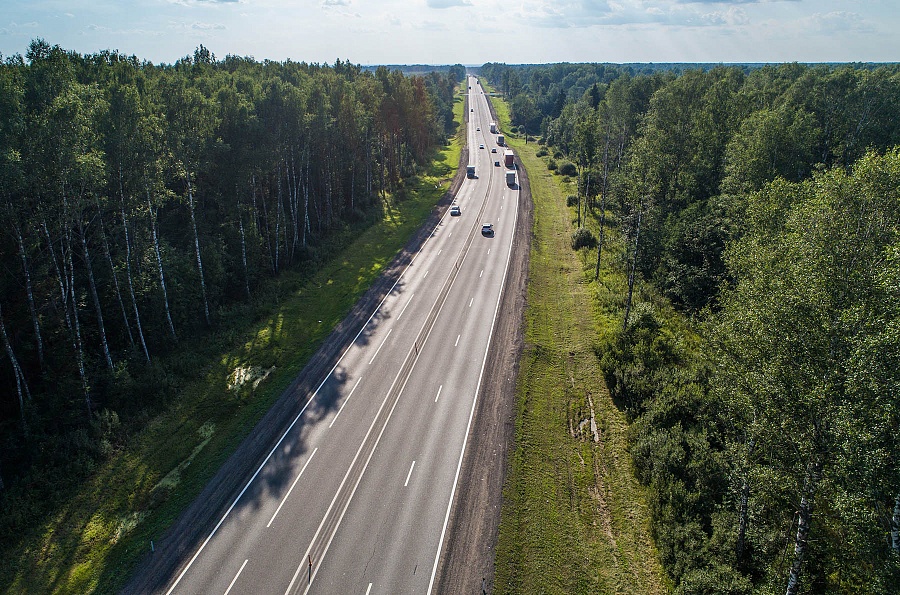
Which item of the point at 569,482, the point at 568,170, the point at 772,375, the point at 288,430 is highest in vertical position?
the point at 568,170

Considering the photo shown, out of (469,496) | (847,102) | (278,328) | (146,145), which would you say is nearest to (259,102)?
(146,145)

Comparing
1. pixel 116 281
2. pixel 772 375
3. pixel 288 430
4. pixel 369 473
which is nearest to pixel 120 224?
pixel 116 281

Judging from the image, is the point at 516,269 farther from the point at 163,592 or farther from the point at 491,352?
the point at 163,592

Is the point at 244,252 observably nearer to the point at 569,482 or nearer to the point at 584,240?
the point at 569,482

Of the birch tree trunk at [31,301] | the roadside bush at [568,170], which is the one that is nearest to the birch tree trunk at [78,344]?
the birch tree trunk at [31,301]

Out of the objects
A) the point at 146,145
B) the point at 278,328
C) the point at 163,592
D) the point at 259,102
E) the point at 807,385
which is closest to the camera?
the point at 807,385

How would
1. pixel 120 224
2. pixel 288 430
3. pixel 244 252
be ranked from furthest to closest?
pixel 244 252, pixel 120 224, pixel 288 430
